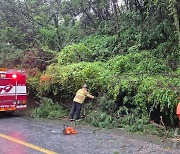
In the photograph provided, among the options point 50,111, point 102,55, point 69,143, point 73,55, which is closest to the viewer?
point 69,143

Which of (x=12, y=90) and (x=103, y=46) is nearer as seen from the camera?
(x=12, y=90)

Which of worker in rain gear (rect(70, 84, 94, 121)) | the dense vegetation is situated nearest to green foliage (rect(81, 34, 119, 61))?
the dense vegetation

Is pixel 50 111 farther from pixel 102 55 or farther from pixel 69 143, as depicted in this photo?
pixel 69 143

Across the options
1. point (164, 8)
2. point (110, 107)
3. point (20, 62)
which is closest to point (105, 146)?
point (110, 107)

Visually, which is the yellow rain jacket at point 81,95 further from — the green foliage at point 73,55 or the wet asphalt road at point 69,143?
the green foliage at point 73,55

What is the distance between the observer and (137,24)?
50.4 ft

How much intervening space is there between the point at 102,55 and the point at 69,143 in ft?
26.2

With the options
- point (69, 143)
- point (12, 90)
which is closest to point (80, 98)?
point (12, 90)

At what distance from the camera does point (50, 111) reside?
12.7 m

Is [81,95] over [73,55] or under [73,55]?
Answer: under

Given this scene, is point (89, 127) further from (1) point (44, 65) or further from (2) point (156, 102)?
(1) point (44, 65)

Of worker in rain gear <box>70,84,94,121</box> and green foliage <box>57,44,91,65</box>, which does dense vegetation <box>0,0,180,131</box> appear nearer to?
green foliage <box>57,44,91,65</box>

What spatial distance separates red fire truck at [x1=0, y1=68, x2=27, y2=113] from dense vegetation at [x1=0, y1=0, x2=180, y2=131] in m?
0.91

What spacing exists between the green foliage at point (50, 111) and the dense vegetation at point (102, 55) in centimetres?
4
